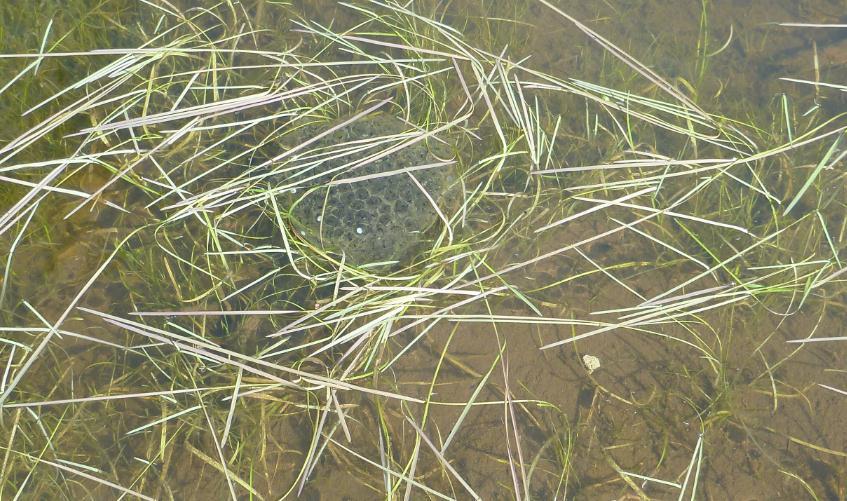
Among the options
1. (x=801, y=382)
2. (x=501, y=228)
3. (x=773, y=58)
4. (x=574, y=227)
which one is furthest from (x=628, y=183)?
(x=773, y=58)

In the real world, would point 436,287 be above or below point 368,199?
below

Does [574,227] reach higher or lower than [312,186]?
lower

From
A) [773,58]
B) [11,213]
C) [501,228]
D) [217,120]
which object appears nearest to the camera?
[11,213]

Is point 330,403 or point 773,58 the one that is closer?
point 330,403

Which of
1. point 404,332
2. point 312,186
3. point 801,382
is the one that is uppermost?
point 312,186

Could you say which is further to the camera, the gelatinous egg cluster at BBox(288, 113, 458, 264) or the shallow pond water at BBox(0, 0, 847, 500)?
the gelatinous egg cluster at BBox(288, 113, 458, 264)

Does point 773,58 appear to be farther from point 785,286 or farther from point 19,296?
point 19,296

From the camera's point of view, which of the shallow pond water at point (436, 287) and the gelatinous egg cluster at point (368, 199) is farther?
the gelatinous egg cluster at point (368, 199)

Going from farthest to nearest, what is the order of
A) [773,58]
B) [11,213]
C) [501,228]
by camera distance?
[773,58], [501,228], [11,213]
